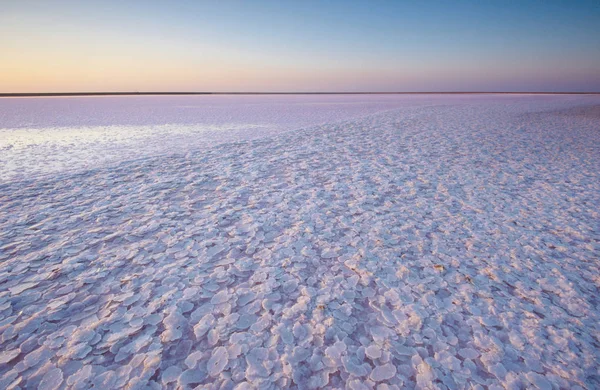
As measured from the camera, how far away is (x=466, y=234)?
412cm

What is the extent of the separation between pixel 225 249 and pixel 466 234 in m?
3.22

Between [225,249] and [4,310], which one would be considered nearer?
[4,310]

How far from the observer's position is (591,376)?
2174 mm

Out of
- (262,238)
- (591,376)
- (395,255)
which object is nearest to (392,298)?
(395,255)

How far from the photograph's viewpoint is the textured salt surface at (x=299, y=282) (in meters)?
2.22

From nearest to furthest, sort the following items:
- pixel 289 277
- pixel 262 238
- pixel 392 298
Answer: pixel 392 298 < pixel 289 277 < pixel 262 238

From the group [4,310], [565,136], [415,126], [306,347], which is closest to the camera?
[306,347]

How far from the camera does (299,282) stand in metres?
3.15

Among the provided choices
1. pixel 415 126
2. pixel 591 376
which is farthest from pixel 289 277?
pixel 415 126

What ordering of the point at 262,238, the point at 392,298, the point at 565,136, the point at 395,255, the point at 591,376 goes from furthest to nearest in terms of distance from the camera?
the point at 565,136 < the point at 262,238 < the point at 395,255 < the point at 392,298 < the point at 591,376

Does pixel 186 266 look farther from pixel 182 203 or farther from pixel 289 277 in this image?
pixel 182 203

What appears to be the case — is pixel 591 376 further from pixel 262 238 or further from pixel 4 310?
pixel 4 310

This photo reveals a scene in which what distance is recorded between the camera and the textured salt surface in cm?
222

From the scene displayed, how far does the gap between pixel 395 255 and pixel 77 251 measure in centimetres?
383
